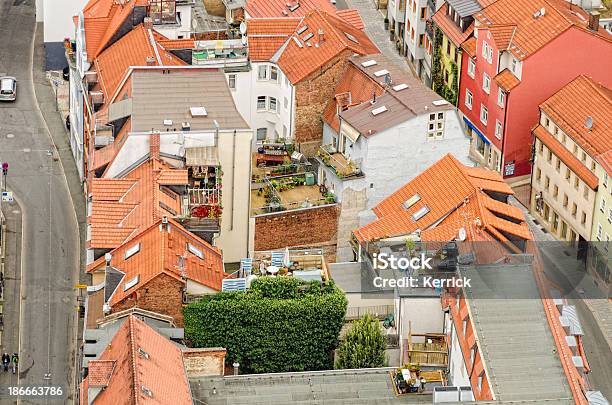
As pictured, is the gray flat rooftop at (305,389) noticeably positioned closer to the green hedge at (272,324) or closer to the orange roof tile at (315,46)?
the green hedge at (272,324)

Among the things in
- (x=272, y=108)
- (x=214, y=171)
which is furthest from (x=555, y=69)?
(x=214, y=171)

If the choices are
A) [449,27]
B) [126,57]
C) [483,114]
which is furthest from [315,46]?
[449,27]

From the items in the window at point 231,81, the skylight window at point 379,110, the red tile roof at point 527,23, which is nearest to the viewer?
the skylight window at point 379,110

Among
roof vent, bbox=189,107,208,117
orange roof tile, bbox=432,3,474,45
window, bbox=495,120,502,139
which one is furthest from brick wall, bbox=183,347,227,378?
orange roof tile, bbox=432,3,474,45

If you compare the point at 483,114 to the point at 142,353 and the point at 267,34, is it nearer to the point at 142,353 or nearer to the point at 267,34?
the point at 267,34

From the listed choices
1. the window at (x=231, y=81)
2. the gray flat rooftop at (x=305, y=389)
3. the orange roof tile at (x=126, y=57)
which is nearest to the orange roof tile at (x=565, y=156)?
the window at (x=231, y=81)

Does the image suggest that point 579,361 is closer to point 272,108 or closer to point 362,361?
point 362,361
